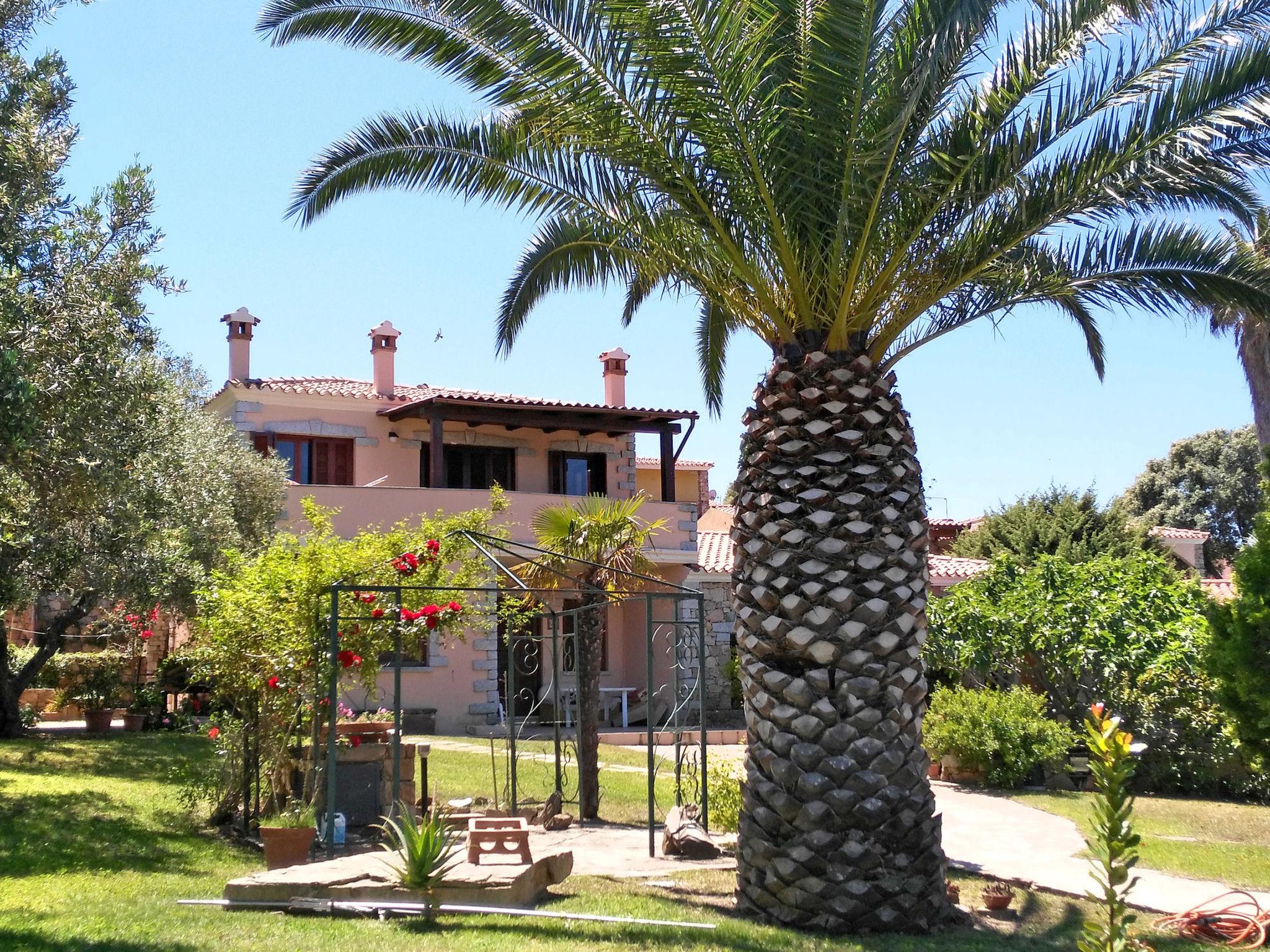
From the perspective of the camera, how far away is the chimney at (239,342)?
2397 centimetres

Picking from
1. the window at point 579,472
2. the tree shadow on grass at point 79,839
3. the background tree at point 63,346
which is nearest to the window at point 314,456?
the window at point 579,472

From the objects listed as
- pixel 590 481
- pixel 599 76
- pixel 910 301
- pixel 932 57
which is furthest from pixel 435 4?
pixel 590 481

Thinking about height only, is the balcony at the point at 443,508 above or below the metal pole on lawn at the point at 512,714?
above

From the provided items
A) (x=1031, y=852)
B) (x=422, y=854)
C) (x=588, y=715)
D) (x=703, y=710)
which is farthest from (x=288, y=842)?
(x=1031, y=852)

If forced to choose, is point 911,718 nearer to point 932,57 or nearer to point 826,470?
point 826,470

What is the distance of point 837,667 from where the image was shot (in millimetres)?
7484

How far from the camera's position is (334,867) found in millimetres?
7996

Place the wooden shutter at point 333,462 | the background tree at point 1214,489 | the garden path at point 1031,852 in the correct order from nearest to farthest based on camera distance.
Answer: the garden path at point 1031,852 < the wooden shutter at point 333,462 < the background tree at point 1214,489

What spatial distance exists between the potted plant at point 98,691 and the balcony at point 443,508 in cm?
372

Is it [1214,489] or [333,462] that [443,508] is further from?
[1214,489]

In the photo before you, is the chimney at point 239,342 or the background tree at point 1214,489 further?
the background tree at point 1214,489

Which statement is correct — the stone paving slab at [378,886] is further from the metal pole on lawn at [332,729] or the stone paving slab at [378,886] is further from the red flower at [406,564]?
the red flower at [406,564]

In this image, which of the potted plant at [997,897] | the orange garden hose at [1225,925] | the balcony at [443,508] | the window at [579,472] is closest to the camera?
the orange garden hose at [1225,925]

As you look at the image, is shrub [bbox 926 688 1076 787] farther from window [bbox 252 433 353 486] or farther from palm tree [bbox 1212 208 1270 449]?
window [bbox 252 433 353 486]
